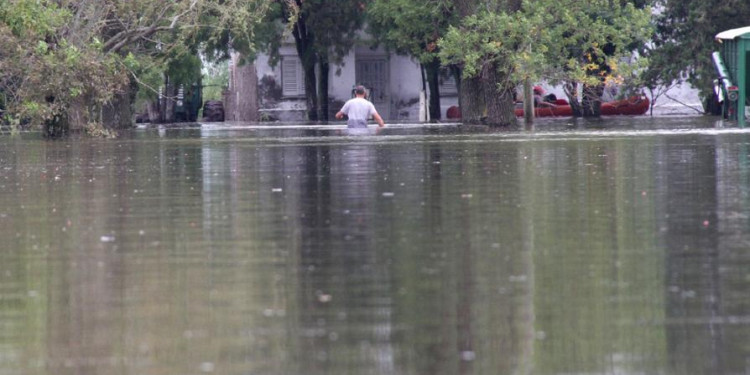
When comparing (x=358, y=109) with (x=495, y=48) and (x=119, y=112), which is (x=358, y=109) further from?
(x=119, y=112)

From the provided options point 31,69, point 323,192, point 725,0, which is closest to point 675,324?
point 323,192

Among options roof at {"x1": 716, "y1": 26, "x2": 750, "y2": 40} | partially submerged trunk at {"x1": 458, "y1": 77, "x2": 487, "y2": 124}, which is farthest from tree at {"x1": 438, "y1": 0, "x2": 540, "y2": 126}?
roof at {"x1": 716, "y1": 26, "x2": 750, "y2": 40}

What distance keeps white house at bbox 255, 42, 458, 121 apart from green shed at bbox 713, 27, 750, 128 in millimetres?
26301

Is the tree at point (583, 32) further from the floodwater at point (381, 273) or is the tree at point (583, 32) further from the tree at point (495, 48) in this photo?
the floodwater at point (381, 273)

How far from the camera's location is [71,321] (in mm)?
8281

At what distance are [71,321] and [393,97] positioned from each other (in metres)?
61.4

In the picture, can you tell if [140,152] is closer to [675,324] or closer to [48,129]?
[48,129]

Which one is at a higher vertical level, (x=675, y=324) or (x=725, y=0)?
(x=725, y=0)

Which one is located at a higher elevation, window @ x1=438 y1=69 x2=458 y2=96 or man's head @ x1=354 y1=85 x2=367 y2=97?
window @ x1=438 y1=69 x2=458 y2=96

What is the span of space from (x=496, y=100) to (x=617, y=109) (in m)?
17.4

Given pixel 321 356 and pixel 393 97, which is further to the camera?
pixel 393 97

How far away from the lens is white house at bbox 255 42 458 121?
68.9 m

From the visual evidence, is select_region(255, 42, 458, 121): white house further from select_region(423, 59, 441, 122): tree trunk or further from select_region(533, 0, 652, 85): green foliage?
select_region(533, 0, 652, 85): green foliage

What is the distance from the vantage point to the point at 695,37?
5319 cm
